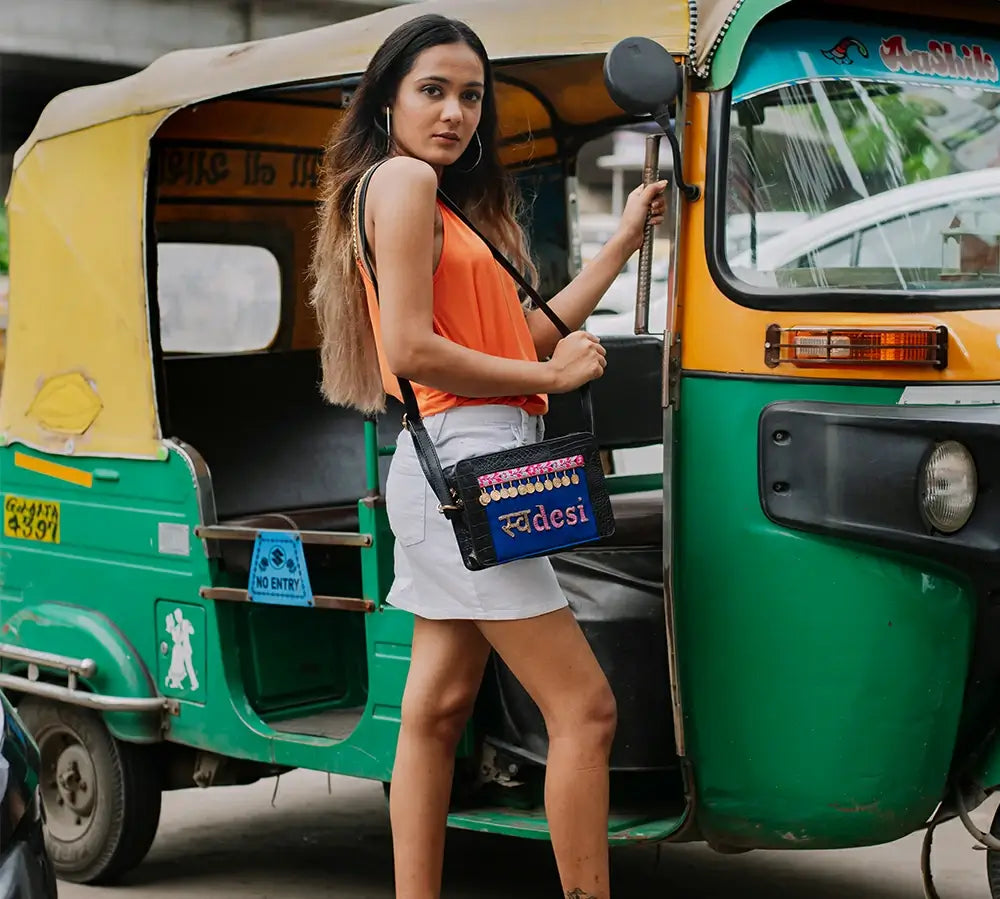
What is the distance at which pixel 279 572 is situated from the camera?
451 cm

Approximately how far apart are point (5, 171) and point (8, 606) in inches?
510

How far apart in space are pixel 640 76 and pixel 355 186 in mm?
601

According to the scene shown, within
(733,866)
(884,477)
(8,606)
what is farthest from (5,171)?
(884,477)

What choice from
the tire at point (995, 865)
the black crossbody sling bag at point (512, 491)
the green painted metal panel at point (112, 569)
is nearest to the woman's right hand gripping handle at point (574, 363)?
the black crossbody sling bag at point (512, 491)

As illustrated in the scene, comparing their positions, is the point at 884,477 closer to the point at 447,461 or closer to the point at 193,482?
the point at 447,461

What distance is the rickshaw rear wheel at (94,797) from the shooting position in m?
4.97

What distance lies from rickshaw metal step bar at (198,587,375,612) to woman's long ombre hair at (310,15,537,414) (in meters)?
0.72

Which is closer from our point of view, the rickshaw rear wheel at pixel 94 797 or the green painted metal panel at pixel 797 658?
the green painted metal panel at pixel 797 658

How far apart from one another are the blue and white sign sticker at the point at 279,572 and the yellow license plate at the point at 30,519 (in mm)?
906

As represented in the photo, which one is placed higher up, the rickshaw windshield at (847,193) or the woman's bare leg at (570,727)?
the rickshaw windshield at (847,193)

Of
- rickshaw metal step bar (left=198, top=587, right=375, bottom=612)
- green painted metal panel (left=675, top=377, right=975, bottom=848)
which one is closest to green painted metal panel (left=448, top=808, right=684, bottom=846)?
green painted metal panel (left=675, top=377, right=975, bottom=848)

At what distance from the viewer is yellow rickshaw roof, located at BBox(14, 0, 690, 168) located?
365 centimetres

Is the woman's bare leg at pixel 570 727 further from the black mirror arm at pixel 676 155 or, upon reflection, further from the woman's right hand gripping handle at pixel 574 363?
the black mirror arm at pixel 676 155

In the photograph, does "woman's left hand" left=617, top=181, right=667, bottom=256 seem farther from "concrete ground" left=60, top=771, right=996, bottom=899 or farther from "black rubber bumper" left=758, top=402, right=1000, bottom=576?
"concrete ground" left=60, top=771, right=996, bottom=899
